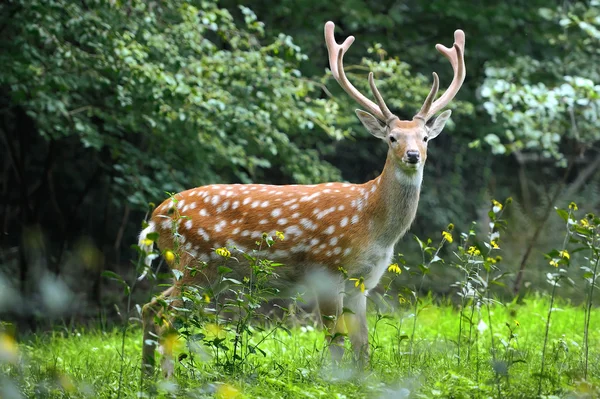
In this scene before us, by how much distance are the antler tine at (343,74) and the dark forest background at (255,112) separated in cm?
124

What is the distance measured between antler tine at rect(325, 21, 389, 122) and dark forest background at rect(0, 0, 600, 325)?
4.07ft

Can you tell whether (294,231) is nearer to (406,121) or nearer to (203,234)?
(203,234)

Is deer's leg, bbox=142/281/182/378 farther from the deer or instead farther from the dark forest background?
the dark forest background

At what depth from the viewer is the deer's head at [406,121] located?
221 inches

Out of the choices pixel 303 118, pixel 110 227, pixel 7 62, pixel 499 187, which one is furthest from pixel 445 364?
pixel 499 187

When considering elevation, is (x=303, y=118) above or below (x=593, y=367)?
above

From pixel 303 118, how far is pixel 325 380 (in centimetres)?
432

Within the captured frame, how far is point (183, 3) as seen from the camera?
25.9 feet

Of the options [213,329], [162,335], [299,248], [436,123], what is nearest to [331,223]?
[299,248]

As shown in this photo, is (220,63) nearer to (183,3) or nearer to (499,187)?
(183,3)

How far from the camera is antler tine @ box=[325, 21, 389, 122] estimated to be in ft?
19.7

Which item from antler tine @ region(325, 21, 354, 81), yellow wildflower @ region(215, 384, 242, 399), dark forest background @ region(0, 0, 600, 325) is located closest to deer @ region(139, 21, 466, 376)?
antler tine @ region(325, 21, 354, 81)

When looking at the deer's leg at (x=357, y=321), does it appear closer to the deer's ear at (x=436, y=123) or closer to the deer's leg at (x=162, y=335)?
the deer's leg at (x=162, y=335)

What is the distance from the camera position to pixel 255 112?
26.9 feet
